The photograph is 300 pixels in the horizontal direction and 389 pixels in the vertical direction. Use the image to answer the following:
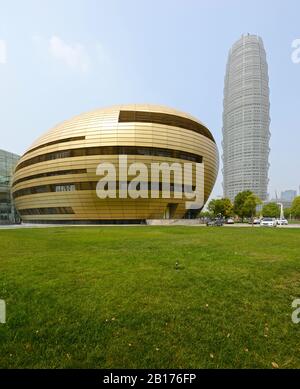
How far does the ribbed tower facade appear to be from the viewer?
17475 centimetres

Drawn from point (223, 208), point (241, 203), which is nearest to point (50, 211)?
point (223, 208)

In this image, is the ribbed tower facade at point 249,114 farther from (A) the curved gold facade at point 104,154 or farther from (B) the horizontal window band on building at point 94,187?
(B) the horizontal window band on building at point 94,187

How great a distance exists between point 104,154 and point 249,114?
16490cm

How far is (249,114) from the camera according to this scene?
178875 millimetres

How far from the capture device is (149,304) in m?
5.69

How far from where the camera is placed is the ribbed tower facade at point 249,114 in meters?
175

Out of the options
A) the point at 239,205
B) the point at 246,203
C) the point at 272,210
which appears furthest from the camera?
the point at 272,210

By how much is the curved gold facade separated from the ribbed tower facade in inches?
5650

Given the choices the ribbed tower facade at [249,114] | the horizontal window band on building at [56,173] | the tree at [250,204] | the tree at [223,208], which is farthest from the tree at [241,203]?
the ribbed tower facade at [249,114]

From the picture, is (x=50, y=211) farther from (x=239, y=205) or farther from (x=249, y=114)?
(x=249, y=114)

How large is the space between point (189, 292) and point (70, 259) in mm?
6066

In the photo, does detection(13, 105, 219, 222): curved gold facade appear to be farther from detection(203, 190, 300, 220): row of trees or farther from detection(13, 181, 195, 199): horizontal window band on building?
detection(203, 190, 300, 220): row of trees

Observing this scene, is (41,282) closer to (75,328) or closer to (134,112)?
(75,328)
